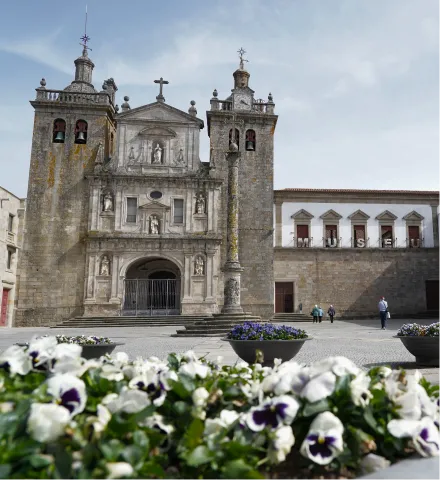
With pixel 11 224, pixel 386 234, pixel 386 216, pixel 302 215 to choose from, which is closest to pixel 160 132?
pixel 11 224

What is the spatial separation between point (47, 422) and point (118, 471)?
14.5 inches

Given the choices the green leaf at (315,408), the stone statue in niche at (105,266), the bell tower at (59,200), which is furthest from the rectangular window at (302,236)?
the green leaf at (315,408)

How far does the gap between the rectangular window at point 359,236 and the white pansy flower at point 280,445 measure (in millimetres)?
32303

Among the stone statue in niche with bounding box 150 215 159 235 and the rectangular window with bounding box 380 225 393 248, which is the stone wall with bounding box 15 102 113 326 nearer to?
the stone statue in niche with bounding box 150 215 159 235

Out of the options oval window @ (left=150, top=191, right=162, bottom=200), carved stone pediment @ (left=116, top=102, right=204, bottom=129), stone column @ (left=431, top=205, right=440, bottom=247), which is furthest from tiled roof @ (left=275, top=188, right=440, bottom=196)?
oval window @ (left=150, top=191, right=162, bottom=200)

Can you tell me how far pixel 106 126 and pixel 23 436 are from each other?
28803 mm

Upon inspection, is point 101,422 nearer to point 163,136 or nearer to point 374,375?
point 374,375

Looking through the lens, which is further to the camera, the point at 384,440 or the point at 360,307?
the point at 360,307

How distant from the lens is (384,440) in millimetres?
Result: 2369

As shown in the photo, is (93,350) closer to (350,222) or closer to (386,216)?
(350,222)

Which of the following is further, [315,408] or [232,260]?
[232,260]

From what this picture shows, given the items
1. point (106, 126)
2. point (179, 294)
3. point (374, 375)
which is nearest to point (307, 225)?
point (179, 294)

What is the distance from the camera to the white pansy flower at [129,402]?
2.15 m

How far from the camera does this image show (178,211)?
91.3 feet
